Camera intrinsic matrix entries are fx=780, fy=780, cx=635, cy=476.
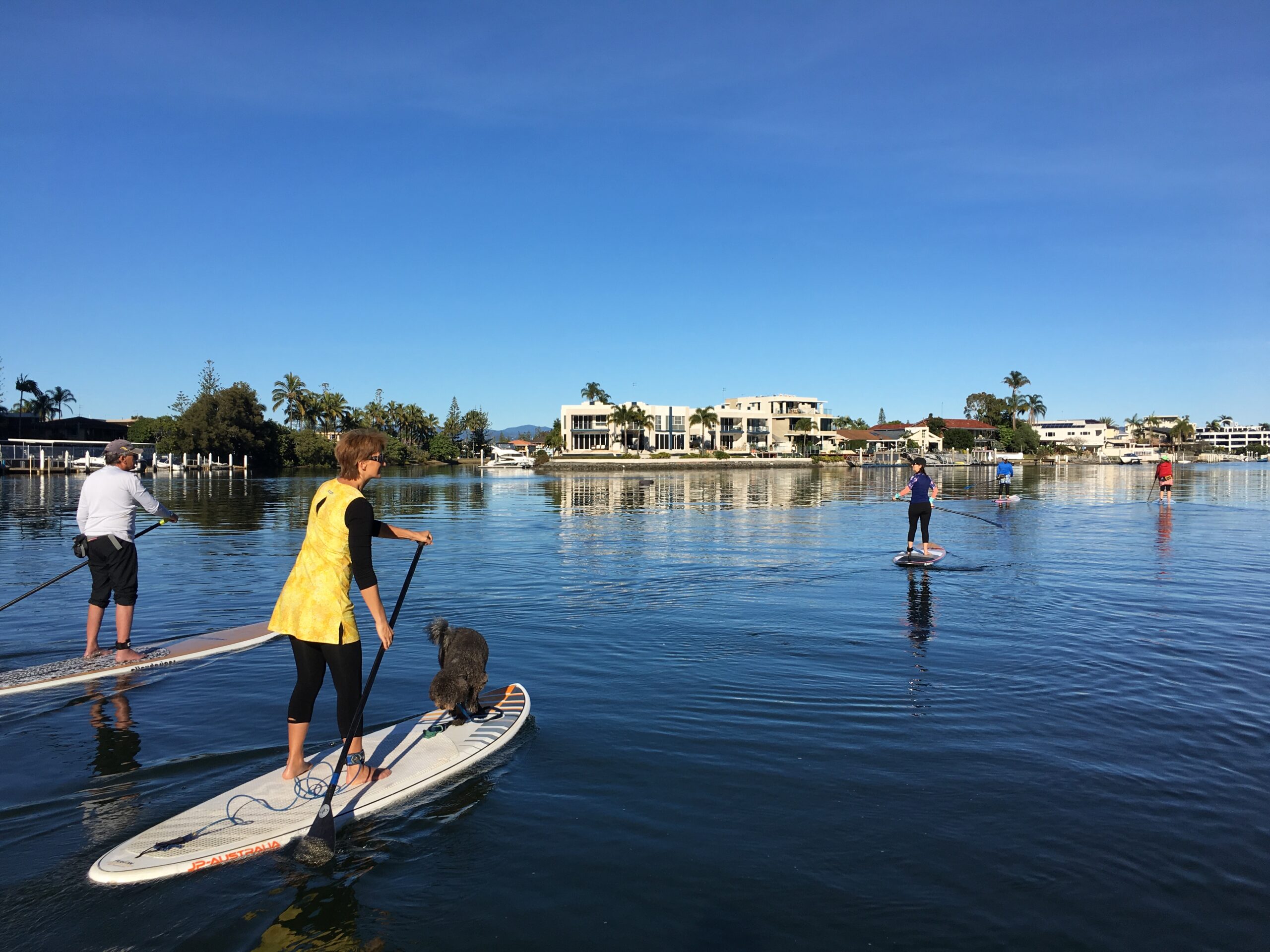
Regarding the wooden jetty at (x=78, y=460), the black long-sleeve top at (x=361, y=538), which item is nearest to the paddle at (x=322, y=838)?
the black long-sleeve top at (x=361, y=538)

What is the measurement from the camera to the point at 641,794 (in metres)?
5.58

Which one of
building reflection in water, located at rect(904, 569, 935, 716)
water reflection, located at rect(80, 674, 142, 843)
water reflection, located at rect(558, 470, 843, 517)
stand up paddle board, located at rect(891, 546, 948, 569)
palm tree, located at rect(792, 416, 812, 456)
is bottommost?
water reflection, located at rect(80, 674, 142, 843)

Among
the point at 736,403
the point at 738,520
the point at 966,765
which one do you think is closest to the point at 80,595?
the point at 966,765

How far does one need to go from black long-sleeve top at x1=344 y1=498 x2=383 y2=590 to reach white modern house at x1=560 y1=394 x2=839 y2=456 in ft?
382

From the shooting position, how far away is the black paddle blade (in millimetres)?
4602

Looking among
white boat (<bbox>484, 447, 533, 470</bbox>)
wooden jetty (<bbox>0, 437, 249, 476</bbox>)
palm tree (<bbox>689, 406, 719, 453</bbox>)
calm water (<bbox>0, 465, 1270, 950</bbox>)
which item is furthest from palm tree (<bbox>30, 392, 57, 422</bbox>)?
calm water (<bbox>0, 465, 1270, 950</bbox>)

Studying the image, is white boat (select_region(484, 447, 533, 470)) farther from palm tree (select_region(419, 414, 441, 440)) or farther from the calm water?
the calm water

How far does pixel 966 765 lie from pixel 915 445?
14911 cm

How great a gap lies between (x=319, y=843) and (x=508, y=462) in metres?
125

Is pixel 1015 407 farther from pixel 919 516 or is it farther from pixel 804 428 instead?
pixel 919 516

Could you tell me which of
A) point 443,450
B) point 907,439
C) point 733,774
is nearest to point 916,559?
point 733,774

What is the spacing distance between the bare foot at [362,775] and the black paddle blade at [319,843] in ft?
2.22

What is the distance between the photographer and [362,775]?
5.48 metres

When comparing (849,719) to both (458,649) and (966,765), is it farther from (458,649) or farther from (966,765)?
(458,649)
